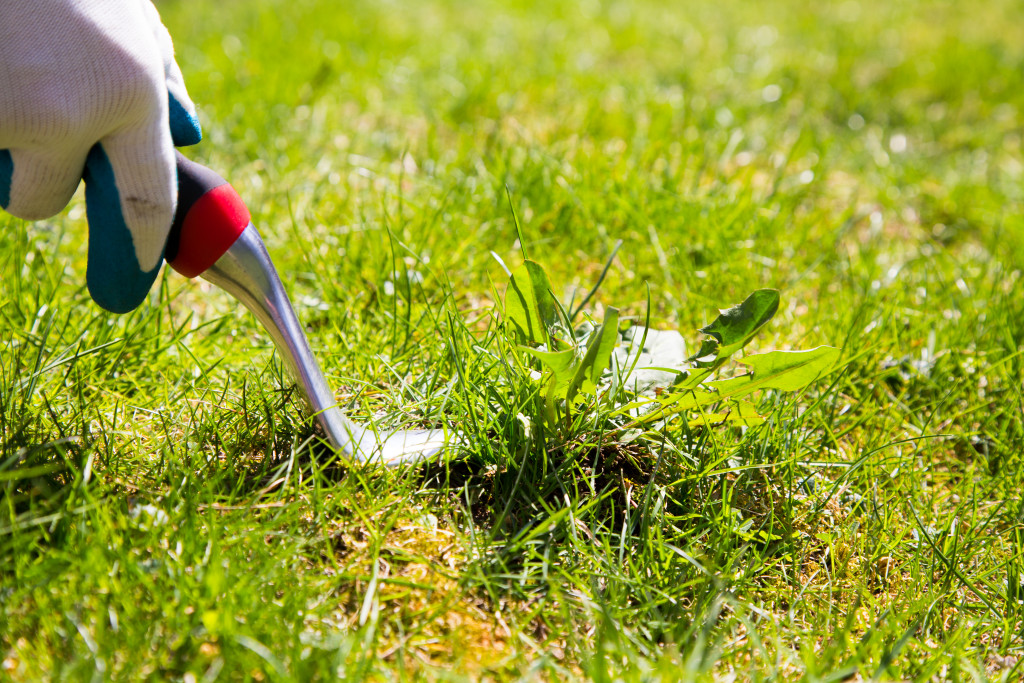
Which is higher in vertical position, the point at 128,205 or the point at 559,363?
the point at 128,205

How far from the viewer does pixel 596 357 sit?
1.37 m

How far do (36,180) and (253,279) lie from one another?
0.33m

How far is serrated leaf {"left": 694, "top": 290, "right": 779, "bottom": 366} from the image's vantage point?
1.44 metres

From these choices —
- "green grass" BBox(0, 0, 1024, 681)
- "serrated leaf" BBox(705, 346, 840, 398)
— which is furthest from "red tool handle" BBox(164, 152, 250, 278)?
"serrated leaf" BBox(705, 346, 840, 398)

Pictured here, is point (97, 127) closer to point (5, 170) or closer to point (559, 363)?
point (5, 170)

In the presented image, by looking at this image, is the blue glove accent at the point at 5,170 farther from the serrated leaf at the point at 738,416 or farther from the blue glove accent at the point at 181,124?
the serrated leaf at the point at 738,416

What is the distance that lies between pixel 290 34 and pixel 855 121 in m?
2.56

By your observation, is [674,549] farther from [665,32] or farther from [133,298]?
[665,32]

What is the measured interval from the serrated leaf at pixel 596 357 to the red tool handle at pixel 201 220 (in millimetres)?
596

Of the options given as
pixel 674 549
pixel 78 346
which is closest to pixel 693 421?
pixel 674 549

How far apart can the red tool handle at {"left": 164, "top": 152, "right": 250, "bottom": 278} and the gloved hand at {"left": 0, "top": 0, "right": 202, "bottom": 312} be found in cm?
3

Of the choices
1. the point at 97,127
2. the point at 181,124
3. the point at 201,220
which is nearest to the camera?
the point at 97,127

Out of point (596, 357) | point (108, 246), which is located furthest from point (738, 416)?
point (108, 246)

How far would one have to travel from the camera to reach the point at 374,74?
3.38m
